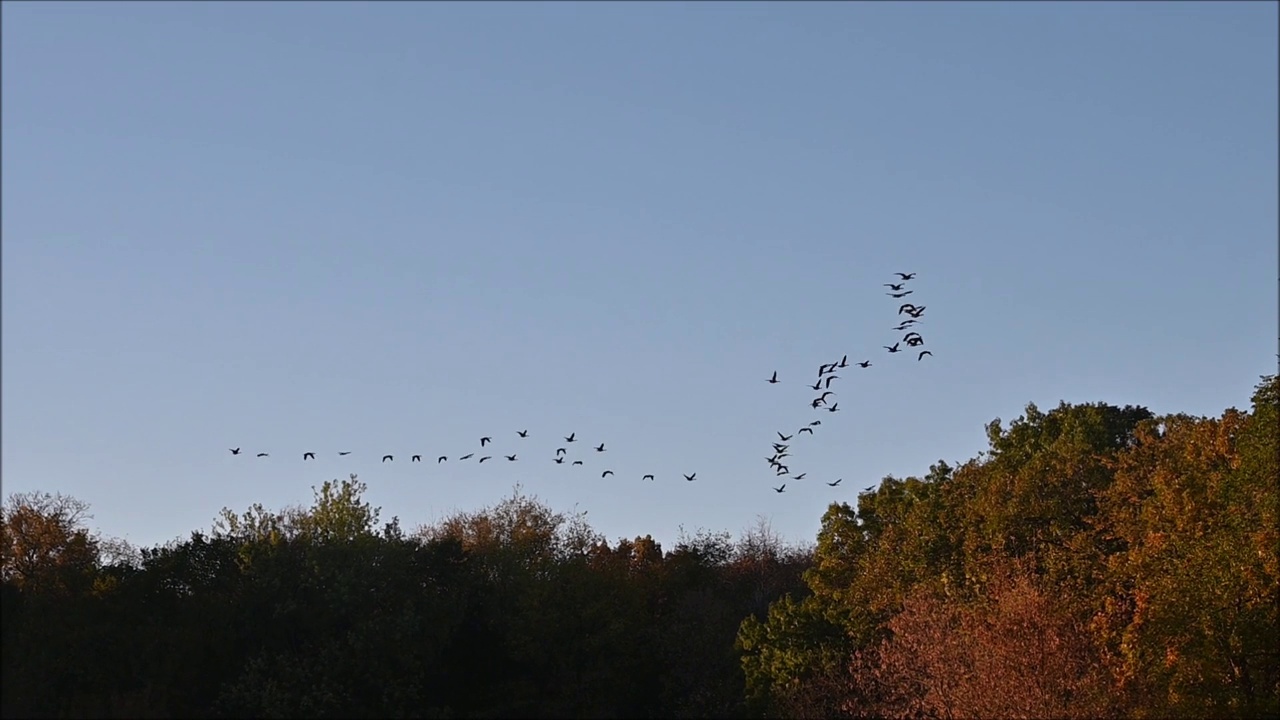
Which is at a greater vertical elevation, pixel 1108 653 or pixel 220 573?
pixel 220 573

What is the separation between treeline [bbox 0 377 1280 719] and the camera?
38.6 meters

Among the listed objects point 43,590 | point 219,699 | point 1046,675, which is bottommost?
point 1046,675

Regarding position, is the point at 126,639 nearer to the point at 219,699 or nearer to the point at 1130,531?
the point at 219,699

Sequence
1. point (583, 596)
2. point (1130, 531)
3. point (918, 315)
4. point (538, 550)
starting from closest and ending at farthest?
point (918, 315)
point (1130, 531)
point (583, 596)
point (538, 550)

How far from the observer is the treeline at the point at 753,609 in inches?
1521

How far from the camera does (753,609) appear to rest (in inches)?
2496

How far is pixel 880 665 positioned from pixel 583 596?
16.7 m

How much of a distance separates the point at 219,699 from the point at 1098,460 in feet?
107

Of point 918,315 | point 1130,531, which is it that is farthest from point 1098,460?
point 918,315

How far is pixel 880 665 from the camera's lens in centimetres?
4553

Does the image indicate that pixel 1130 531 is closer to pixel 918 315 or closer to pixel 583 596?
pixel 918 315

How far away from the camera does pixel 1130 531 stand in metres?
45.1

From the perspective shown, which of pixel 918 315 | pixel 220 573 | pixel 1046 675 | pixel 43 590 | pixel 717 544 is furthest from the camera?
pixel 717 544

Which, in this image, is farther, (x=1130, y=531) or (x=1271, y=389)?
(x=1130, y=531)
